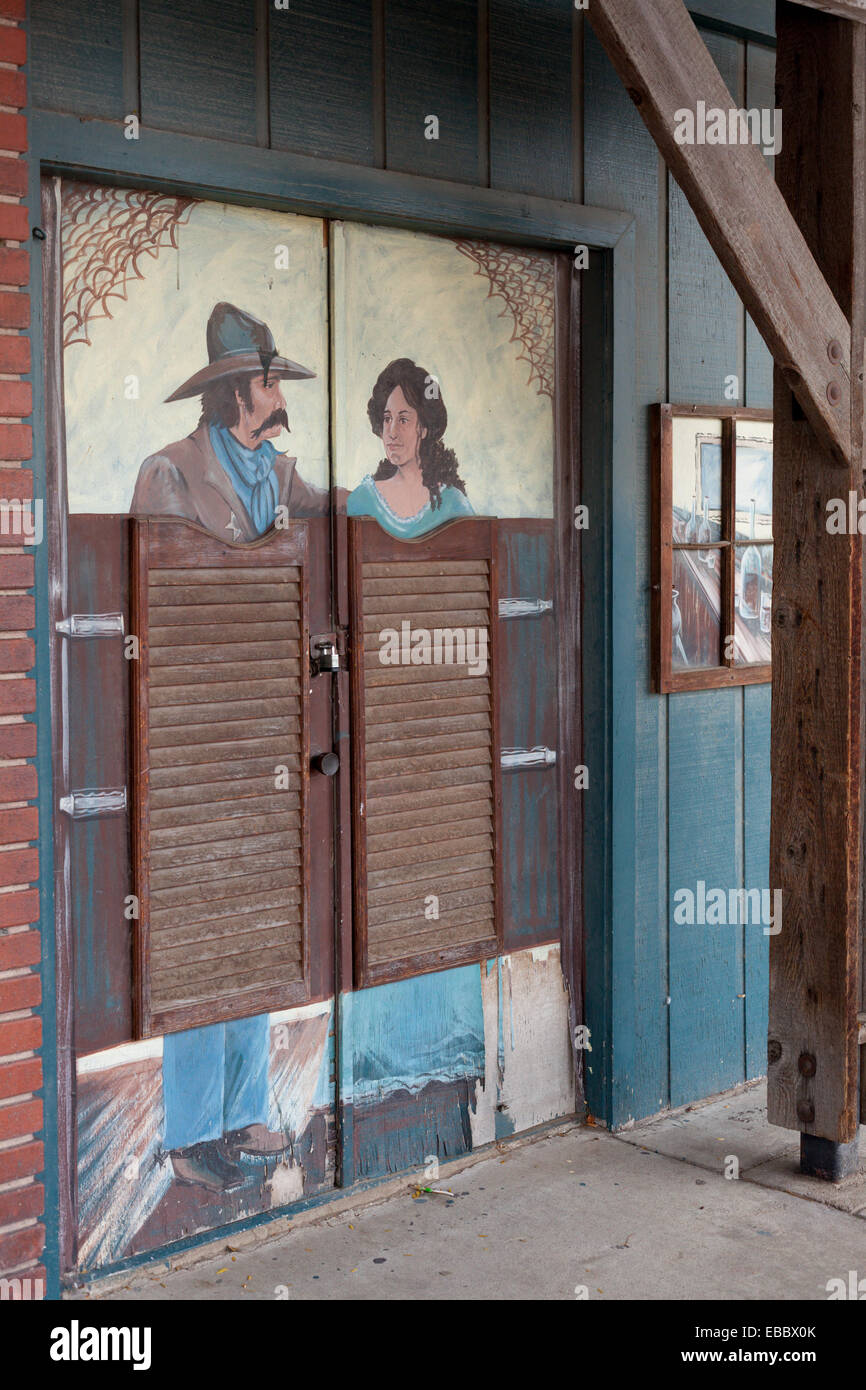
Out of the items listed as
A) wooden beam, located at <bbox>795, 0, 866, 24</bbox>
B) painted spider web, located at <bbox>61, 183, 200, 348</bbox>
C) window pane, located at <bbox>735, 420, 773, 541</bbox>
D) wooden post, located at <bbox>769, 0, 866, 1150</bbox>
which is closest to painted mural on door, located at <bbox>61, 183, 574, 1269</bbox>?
painted spider web, located at <bbox>61, 183, 200, 348</bbox>

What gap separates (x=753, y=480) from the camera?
14.7ft

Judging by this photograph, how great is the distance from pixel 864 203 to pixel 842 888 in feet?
5.54

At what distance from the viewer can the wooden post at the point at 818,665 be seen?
11.7ft

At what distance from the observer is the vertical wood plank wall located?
3098 millimetres

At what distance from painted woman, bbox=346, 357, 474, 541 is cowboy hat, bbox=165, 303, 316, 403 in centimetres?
31

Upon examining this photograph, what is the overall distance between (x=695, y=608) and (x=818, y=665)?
728 mm

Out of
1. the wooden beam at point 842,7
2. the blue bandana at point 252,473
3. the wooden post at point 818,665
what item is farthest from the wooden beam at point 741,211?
the blue bandana at point 252,473

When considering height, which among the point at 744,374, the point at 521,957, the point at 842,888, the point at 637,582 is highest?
the point at 744,374

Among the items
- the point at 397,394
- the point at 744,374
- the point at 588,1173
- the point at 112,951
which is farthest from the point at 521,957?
the point at 744,374

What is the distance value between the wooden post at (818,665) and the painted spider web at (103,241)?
4.92ft

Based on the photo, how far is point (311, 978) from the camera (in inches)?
139

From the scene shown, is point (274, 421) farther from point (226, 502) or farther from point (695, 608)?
point (695, 608)

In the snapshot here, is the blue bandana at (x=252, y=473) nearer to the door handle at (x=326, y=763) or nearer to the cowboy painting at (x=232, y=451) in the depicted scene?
the cowboy painting at (x=232, y=451)
